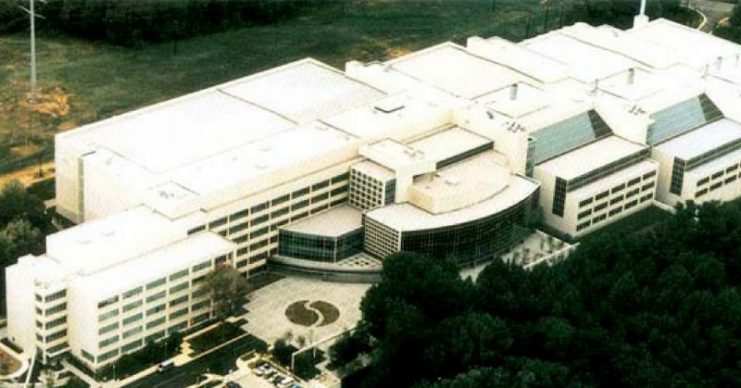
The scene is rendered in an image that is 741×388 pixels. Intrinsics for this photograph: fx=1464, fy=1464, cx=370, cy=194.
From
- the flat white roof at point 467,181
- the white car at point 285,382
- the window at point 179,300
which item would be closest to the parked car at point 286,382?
the white car at point 285,382

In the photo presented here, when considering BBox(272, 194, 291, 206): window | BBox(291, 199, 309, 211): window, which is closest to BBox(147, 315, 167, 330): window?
BBox(272, 194, 291, 206): window

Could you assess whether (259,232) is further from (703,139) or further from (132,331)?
(703,139)

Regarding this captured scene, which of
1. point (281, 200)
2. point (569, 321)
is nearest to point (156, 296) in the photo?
point (281, 200)

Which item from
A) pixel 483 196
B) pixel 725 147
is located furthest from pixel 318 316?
pixel 725 147

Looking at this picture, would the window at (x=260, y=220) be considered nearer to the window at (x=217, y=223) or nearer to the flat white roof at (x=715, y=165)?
the window at (x=217, y=223)

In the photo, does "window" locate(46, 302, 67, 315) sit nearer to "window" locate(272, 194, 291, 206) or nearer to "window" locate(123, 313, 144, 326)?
"window" locate(123, 313, 144, 326)

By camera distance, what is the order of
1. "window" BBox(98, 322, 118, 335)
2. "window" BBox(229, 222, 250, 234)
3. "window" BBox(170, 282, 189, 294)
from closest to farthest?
"window" BBox(98, 322, 118, 335) → "window" BBox(170, 282, 189, 294) → "window" BBox(229, 222, 250, 234)
